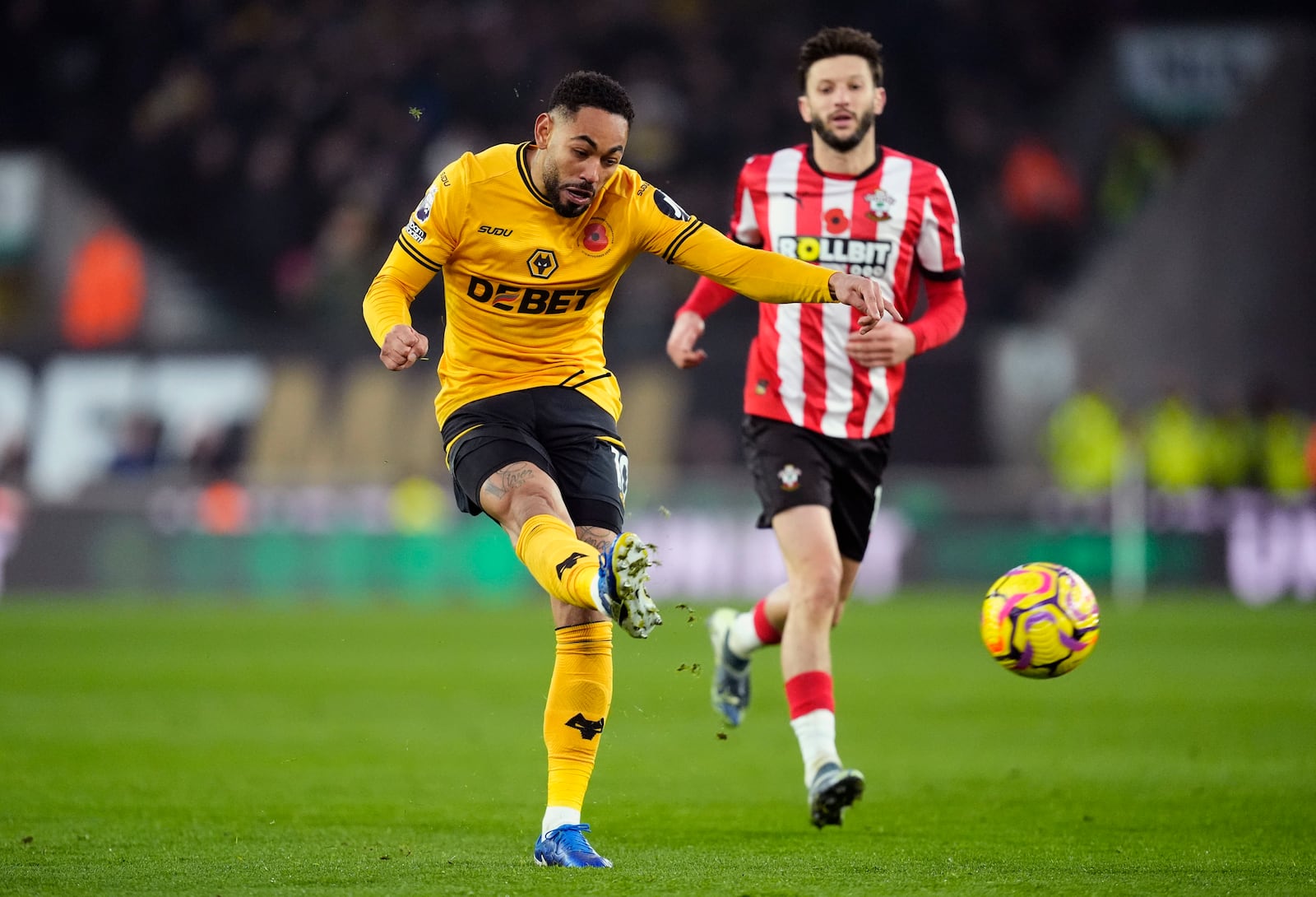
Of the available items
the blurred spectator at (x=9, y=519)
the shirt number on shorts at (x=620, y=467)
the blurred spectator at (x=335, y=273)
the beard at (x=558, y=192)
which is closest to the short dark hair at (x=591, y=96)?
the beard at (x=558, y=192)

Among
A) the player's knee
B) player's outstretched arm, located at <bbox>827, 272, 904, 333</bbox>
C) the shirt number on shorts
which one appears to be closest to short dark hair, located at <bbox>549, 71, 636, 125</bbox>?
player's outstretched arm, located at <bbox>827, 272, 904, 333</bbox>

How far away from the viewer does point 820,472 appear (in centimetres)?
669

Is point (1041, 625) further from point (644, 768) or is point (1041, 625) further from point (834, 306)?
point (644, 768)

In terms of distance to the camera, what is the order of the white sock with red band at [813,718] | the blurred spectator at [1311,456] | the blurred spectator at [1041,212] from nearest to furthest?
the white sock with red band at [813,718]
the blurred spectator at [1311,456]
the blurred spectator at [1041,212]

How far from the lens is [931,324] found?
6.66 metres

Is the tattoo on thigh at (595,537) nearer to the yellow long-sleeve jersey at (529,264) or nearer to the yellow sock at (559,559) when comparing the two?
the yellow sock at (559,559)

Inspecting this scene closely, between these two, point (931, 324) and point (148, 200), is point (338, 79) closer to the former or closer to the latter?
point (148, 200)

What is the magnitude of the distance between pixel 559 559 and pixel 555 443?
737mm

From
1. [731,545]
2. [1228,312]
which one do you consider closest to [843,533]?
[731,545]

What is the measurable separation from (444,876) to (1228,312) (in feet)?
55.5

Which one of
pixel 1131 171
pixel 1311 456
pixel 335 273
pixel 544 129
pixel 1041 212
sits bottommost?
pixel 1311 456

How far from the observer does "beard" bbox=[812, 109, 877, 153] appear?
6.75 meters

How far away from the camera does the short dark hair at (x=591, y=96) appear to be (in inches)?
209

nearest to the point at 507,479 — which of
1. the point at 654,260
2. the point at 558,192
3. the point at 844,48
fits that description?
the point at 558,192
